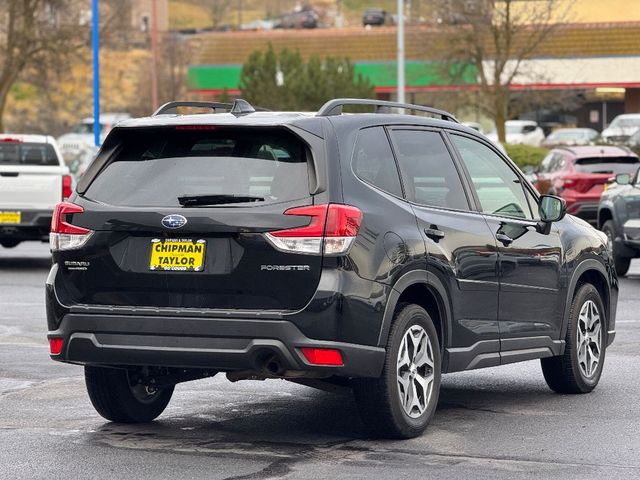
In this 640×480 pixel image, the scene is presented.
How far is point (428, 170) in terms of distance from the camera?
8.76 metres

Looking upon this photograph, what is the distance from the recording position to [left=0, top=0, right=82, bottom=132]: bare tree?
44.2 metres

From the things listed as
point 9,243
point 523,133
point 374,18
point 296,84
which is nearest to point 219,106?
point 9,243

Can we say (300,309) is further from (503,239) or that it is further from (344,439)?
(503,239)

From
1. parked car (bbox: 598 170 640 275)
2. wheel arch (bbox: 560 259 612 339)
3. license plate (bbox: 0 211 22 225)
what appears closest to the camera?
wheel arch (bbox: 560 259 612 339)

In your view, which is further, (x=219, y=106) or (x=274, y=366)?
(x=219, y=106)

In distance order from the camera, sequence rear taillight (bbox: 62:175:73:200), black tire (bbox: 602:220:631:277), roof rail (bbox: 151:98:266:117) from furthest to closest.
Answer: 1. rear taillight (bbox: 62:175:73:200)
2. black tire (bbox: 602:220:631:277)
3. roof rail (bbox: 151:98:266:117)

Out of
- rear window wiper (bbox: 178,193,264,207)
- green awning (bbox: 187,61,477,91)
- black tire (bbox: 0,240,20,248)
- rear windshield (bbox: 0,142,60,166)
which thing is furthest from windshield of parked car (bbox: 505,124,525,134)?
rear window wiper (bbox: 178,193,264,207)

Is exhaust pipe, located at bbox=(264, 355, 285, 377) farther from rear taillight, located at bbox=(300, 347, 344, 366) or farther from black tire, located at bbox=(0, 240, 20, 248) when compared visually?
black tire, located at bbox=(0, 240, 20, 248)

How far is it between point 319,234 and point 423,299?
1103 mm

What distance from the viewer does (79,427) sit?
8664 mm

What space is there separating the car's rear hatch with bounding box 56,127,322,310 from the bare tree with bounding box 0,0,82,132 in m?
36.6

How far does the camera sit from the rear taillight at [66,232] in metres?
8.09

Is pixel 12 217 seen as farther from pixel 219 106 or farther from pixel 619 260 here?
pixel 219 106

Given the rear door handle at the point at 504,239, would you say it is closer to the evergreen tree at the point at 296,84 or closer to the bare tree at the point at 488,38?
the bare tree at the point at 488,38
